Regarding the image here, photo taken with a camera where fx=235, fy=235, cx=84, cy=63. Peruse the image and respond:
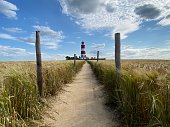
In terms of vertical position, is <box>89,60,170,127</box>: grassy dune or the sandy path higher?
<box>89,60,170,127</box>: grassy dune

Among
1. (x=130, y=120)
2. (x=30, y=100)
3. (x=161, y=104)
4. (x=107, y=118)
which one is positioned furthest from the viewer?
(x=107, y=118)

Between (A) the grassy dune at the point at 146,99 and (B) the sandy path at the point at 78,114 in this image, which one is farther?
(B) the sandy path at the point at 78,114

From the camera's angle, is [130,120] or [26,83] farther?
[26,83]

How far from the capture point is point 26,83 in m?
5.85

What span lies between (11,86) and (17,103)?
42cm

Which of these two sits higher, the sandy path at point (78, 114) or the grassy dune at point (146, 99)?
the grassy dune at point (146, 99)

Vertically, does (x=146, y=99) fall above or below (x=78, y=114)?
above

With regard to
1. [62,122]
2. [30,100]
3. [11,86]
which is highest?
[11,86]

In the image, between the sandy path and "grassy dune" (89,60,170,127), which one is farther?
the sandy path

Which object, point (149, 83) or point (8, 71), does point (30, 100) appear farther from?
point (149, 83)

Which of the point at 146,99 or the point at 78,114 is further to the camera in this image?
the point at 78,114

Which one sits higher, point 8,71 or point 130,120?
point 8,71

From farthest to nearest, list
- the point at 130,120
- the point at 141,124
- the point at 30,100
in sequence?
the point at 30,100
the point at 130,120
the point at 141,124

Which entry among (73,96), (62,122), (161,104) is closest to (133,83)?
(161,104)
